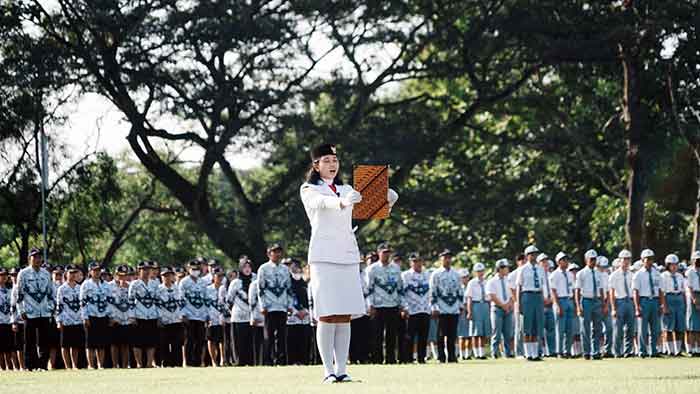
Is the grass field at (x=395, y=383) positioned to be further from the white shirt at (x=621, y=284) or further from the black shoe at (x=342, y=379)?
the white shirt at (x=621, y=284)

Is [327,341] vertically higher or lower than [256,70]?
lower

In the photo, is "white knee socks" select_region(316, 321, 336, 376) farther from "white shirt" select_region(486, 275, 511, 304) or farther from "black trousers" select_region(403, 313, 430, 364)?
"white shirt" select_region(486, 275, 511, 304)

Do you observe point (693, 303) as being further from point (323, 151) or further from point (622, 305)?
point (323, 151)

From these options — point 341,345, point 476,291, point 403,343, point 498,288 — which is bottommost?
point 341,345

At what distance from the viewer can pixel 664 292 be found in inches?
1136

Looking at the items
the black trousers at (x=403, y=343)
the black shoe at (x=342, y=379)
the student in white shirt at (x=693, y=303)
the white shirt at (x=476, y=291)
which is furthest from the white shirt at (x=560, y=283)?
the black shoe at (x=342, y=379)

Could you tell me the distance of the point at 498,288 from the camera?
30.3 meters

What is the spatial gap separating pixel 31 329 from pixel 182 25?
1275cm

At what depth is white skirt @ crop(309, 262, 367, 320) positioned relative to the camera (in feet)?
44.3

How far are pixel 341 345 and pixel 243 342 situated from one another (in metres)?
13.7

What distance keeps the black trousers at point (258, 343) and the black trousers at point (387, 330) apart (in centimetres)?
221

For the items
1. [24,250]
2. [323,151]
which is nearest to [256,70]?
[24,250]

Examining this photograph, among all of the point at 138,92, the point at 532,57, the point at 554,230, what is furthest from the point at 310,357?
the point at 554,230

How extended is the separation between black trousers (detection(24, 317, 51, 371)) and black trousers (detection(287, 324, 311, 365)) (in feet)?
14.6
